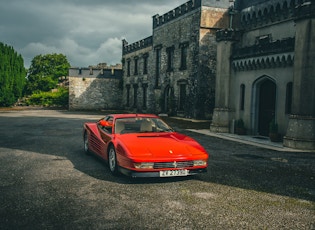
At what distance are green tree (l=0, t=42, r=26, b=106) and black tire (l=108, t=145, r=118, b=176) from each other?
32.2 metres

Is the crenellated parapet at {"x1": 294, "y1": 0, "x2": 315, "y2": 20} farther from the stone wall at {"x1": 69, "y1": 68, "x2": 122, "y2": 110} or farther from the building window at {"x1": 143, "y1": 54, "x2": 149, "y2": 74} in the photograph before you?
the stone wall at {"x1": 69, "y1": 68, "x2": 122, "y2": 110}

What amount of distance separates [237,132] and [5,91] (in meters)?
29.2

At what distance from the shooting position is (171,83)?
83.6 ft

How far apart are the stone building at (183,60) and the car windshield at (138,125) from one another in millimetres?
14758

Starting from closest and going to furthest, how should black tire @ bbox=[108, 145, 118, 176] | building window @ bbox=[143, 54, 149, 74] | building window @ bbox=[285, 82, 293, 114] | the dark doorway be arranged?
black tire @ bbox=[108, 145, 118, 176] < building window @ bbox=[285, 82, 293, 114] < the dark doorway < building window @ bbox=[143, 54, 149, 74]

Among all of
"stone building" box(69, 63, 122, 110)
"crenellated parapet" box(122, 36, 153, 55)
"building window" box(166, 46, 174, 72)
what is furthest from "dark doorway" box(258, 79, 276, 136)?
"stone building" box(69, 63, 122, 110)

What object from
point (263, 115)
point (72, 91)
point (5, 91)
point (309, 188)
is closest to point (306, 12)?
point (263, 115)

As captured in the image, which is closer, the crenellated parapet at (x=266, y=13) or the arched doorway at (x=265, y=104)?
the arched doorway at (x=265, y=104)

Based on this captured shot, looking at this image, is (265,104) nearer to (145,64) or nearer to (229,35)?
(229,35)

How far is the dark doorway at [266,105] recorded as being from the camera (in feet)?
45.5

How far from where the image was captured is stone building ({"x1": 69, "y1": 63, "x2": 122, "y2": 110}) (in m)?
35.2

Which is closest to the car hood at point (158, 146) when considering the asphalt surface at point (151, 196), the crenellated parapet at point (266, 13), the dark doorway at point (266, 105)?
the asphalt surface at point (151, 196)

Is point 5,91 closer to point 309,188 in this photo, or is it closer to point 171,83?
point 171,83

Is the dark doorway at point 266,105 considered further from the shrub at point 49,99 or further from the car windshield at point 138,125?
the shrub at point 49,99
